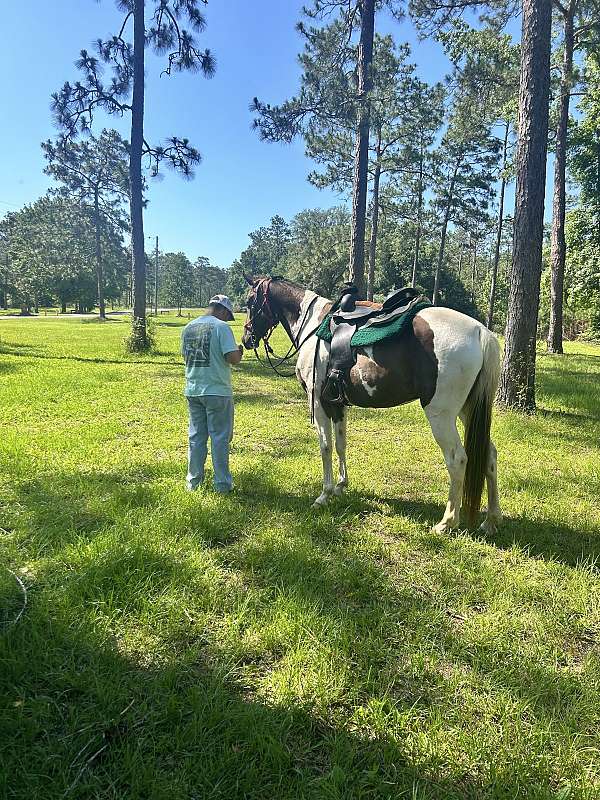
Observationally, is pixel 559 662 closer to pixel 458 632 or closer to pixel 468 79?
pixel 458 632

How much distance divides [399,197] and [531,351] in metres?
28.6

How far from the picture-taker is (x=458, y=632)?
243 centimetres

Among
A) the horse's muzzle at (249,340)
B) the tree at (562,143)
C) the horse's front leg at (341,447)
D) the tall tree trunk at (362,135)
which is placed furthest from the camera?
the tree at (562,143)

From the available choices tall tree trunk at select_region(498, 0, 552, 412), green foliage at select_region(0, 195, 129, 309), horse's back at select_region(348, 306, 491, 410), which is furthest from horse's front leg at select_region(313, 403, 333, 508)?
green foliage at select_region(0, 195, 129, 309)

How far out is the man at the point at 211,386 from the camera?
4.08 metres

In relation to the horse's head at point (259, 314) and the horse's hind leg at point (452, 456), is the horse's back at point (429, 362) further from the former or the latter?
the horse's head at point (259, 314)

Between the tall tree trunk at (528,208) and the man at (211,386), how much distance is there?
4.90 m

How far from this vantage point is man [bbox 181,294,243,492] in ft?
13.4

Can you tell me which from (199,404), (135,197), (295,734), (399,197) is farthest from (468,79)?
(399,197)

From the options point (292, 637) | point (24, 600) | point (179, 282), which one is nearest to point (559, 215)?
point (292, 637)

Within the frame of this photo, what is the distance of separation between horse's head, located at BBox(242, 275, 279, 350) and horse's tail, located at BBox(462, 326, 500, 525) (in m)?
2.28

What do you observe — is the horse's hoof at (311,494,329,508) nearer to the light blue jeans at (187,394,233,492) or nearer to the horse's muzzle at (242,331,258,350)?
the light blue jeans at (187,394,233,492)

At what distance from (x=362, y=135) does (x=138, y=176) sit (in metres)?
7.20

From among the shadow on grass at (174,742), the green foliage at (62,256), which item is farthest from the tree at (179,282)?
the shadow on grass at (174,742)
